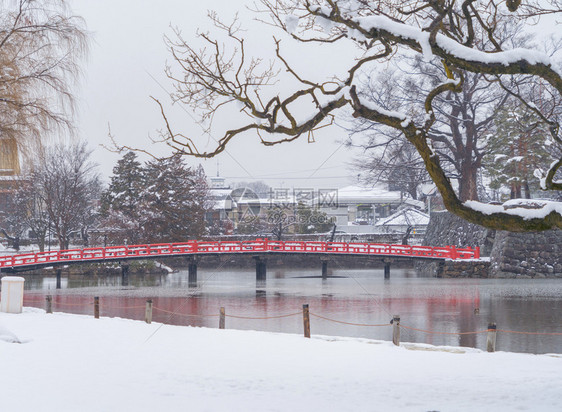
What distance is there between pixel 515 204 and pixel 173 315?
60.9ft

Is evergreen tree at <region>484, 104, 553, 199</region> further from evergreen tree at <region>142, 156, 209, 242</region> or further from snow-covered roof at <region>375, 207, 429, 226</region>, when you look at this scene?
snow-covered roof at <region>375, 207, 429, 226</region>

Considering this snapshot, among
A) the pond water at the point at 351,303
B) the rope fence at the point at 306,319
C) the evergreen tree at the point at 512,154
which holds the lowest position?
the pond water at the point at 351,303

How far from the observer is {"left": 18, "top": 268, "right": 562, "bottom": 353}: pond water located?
19.5 m

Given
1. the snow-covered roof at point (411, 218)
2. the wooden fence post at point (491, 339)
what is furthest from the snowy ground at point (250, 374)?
the snow-covered roof at point (411, 218)

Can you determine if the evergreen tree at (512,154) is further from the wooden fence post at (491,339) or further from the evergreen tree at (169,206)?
the wooden fence post at (491,339)

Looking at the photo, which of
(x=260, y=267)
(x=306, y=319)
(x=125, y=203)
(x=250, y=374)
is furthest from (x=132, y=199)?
(x=250, y=374)

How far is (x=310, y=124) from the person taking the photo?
976cm

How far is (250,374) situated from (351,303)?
57.2 ft

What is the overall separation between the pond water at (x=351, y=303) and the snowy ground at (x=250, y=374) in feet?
12.2

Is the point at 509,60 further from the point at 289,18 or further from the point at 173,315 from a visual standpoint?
the point at 173,315

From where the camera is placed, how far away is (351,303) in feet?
90.4

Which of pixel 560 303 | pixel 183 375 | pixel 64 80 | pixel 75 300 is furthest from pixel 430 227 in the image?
pixel 183 375

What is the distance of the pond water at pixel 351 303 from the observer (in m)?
19.5

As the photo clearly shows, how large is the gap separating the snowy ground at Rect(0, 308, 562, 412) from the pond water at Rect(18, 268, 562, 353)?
3.73 m
